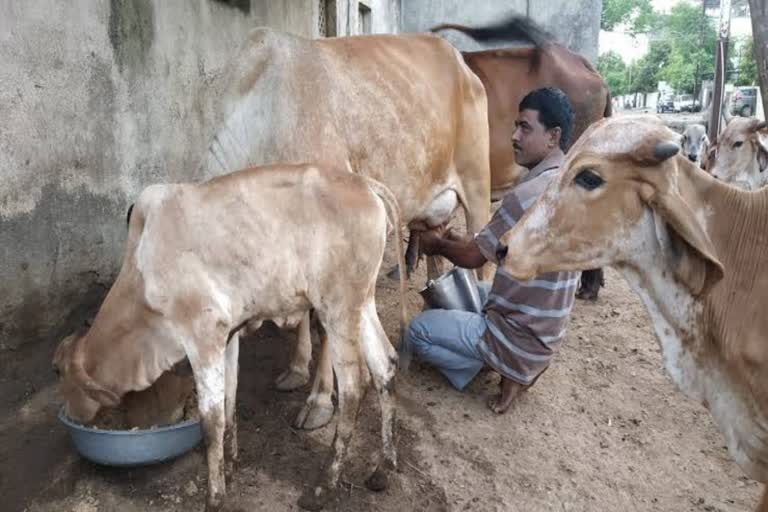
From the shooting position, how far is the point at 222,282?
265cm

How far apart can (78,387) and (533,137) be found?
2.38 m

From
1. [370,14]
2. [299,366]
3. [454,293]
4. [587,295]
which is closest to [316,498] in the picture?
[299,366]

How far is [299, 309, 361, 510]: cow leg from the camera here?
273 centimetres

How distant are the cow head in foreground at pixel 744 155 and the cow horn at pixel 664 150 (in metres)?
6.04

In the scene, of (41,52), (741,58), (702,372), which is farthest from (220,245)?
(741,58)

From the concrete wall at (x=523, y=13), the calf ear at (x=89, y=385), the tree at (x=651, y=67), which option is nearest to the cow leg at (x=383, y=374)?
the calf ear at (x=89, y=385)

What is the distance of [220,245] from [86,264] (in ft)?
4.80

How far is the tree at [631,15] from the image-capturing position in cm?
5053

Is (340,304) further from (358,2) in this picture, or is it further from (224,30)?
(358,2)

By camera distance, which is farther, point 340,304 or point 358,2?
point 358,2

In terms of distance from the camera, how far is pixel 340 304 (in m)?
2.73

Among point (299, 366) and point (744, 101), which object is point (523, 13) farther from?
point (744, 101)

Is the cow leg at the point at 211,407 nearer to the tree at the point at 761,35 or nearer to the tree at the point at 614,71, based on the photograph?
the tree at the point at 761,35

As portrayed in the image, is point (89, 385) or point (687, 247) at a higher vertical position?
point (687, 247)
